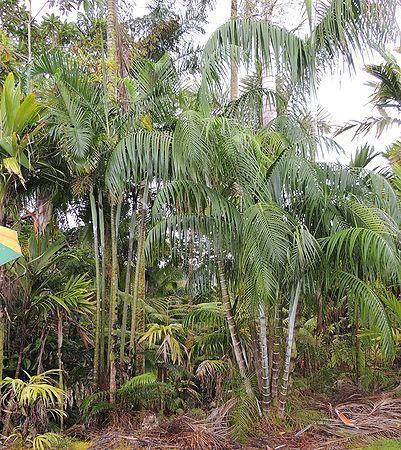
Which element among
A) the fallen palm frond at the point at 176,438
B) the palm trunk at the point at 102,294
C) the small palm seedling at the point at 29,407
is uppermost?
the palm trunk at the point at 102,294

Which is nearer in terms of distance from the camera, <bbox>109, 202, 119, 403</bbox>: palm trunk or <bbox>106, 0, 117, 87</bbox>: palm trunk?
<bbox>109, 202, 119, 403</bbox>: palm trunk

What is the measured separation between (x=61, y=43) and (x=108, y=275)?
5503 mm

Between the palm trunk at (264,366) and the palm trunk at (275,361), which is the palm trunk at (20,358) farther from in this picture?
the palm trunk at (275,361)

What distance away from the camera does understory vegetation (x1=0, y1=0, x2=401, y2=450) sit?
14.1 feet

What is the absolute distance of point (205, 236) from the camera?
4.51m

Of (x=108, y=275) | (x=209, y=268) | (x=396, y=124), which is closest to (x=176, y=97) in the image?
(x=209, y=268)

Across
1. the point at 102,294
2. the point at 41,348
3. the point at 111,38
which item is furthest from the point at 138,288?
the point at 111,38

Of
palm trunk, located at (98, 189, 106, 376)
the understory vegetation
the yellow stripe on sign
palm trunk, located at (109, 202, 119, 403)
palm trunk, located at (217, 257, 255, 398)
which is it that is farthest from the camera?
palm trunk, located at (98, 189, 106, 376)

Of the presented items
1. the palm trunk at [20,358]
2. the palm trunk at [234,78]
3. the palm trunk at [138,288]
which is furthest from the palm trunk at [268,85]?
the palm trunk at [20,358]

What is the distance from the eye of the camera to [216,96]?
5.15 metres

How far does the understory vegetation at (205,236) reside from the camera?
169 inches

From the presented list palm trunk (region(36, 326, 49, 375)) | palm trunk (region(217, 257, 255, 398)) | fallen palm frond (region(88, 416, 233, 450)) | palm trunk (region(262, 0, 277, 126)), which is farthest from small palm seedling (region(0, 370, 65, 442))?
palm trunk (region(262, 0, 277, 126))

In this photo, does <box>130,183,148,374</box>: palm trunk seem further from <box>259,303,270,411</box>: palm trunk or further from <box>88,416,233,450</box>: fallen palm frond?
<box>259,303,270,411</box>: palm trunk

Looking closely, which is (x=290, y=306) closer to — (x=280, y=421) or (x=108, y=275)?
(x=280, y=421)
